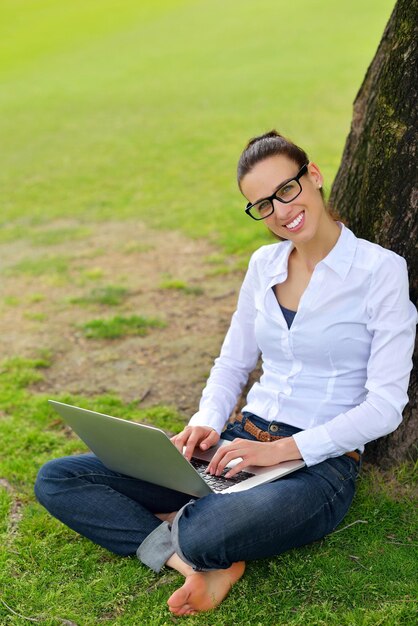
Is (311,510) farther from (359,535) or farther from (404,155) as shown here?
(404,155)

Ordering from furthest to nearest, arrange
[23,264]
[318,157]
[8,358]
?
[318,157] → [23,264] → [8,358]

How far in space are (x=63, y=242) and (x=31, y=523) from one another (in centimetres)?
520

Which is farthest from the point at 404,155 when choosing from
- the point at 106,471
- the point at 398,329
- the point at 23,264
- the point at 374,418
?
the point at 23,264

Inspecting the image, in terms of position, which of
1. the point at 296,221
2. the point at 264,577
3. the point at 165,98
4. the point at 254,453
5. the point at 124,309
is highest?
the point at 165,98

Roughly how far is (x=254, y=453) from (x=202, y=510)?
0.99 feet

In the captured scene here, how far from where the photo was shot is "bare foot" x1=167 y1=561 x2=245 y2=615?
3.08 m

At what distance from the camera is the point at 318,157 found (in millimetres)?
11562

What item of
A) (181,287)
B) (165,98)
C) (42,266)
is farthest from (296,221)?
(165,98)

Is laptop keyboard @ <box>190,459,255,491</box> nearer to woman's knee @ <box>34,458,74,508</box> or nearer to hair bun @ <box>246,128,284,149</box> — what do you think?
woman's knee @ <box>34,458,74,508</box>

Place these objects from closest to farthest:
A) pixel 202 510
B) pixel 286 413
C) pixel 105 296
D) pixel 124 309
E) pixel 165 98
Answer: pixel 202 510, pixel 286 413, pixel 124 309, pixel 105 296, pixel 165 98

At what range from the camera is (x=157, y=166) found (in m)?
12.0

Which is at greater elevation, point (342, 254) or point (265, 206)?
point (265, 206)

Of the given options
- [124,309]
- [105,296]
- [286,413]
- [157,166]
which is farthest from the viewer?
[157,166]

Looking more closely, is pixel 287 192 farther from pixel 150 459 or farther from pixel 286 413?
pixel 150 459
